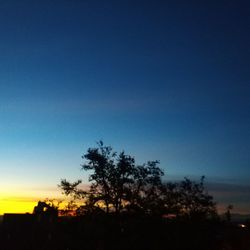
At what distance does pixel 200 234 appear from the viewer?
34.7 meters

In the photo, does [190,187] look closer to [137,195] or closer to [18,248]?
[137,195]

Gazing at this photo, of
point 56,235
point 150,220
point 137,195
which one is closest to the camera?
point 150,220

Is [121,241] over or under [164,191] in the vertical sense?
under

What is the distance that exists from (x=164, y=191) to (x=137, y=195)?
7.27 ft

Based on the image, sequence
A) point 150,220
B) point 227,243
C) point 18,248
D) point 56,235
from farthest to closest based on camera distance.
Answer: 1. point 18,248
2. point 56,235
3. point 227,243
4. point 150,220

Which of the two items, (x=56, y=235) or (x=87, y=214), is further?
(x=56, y=235)

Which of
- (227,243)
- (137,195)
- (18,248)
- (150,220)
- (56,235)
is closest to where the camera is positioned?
(150,220)

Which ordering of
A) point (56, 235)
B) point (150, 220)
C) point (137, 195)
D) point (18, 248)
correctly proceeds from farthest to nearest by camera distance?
point (18, 248), point (56, 235), point (137, 195), point (150, 220)

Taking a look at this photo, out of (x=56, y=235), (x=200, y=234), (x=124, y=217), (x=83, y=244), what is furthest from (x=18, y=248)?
(x=200, y=234)

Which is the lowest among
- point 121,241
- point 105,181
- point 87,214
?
point 121,241

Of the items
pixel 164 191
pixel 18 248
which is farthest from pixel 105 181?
pixel 18 248

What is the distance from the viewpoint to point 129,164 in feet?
126

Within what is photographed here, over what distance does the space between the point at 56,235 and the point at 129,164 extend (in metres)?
19.0

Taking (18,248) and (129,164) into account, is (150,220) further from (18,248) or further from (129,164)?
(18,248)
